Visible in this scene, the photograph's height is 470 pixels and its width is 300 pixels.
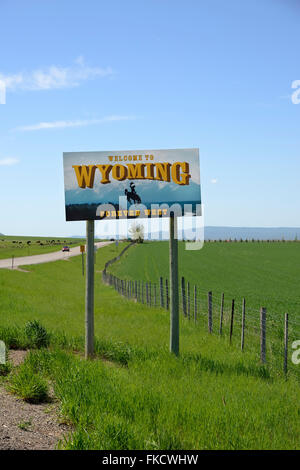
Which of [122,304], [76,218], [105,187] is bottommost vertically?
[122,304]

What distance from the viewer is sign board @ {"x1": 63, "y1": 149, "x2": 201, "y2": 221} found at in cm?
1147

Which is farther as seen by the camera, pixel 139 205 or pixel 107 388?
pixel 139 205

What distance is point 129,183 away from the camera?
11.5 meters

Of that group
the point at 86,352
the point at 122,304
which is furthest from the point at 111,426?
the point at 122,304

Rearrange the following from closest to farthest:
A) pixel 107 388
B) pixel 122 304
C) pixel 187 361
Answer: pixel 107 388 < pixel 187 361 < pixel 122 304

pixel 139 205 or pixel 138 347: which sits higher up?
pixel 139 205

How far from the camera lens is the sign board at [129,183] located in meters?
11.5

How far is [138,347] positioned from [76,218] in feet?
11.7

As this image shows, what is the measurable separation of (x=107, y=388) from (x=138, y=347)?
148 inches
